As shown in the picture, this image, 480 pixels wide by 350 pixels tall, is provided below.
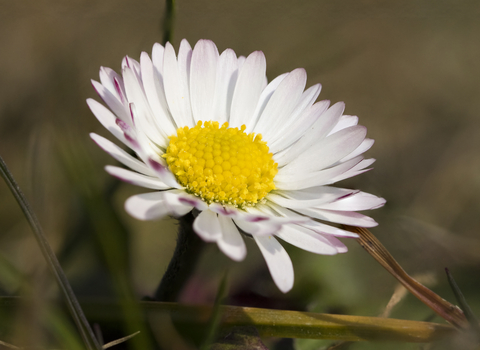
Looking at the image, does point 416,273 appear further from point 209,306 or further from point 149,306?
point 149,306

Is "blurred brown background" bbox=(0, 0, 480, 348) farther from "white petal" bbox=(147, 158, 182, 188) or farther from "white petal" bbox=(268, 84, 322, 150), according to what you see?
"white petal" bbox=(268, 84, 322, 150)

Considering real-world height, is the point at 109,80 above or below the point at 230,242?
above

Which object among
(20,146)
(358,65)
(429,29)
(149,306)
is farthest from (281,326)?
(429,29)

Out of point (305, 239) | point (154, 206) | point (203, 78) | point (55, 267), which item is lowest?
point (55, 267)

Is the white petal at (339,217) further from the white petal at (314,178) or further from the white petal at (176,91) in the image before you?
the white petal at (176,91)

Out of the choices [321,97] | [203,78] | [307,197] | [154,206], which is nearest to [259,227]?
[154,206]

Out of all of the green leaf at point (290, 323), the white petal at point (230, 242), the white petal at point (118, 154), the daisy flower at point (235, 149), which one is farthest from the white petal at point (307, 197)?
the white petal at point (118, 154)

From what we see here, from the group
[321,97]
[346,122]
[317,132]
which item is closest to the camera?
[317,132]

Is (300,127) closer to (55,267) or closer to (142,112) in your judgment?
(142,112)

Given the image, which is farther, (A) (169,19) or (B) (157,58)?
(A) (169,19)
